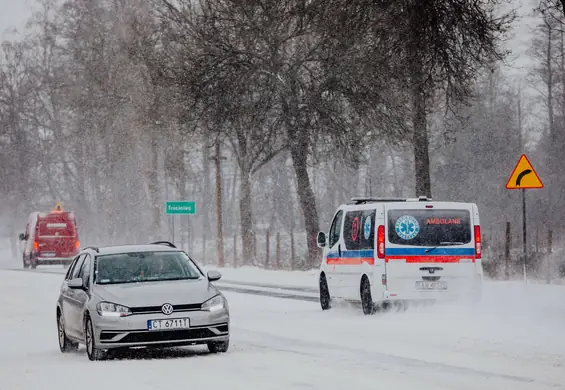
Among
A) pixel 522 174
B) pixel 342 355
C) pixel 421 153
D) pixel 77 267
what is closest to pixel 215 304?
pixel 342 355

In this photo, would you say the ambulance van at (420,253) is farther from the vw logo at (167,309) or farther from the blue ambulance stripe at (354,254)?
the vw logo at (167,309)

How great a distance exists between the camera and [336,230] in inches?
866

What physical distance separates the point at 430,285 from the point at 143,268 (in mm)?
5976

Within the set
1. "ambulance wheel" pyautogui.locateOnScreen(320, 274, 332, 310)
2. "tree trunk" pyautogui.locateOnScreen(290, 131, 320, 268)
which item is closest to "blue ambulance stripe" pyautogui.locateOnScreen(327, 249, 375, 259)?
"ambulance wheel" pyautogui.locateOnScreen(320, 274, 332, 310)

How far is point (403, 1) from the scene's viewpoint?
2450 cm

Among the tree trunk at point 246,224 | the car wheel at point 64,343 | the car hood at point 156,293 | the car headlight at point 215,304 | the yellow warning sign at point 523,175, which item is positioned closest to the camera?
the car hood at point 156,293

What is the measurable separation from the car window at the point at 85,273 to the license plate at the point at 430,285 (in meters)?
6.02

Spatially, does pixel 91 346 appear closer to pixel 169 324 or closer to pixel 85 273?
pixel 169 324

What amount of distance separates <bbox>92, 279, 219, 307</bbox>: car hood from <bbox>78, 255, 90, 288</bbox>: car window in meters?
0.43

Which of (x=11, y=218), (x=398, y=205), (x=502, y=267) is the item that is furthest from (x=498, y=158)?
(x=398, y=205)

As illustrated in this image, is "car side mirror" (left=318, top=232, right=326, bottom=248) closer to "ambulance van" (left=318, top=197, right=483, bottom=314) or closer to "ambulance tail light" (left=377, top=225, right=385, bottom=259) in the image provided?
"ambulance van" (left=318, top=197, right=483, bottom=314)

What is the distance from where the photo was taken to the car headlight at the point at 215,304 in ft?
46.9

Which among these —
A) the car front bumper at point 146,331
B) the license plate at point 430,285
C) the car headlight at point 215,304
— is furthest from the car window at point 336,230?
the car front bumper at point 146,331

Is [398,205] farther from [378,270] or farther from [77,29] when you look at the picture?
[77,29]
